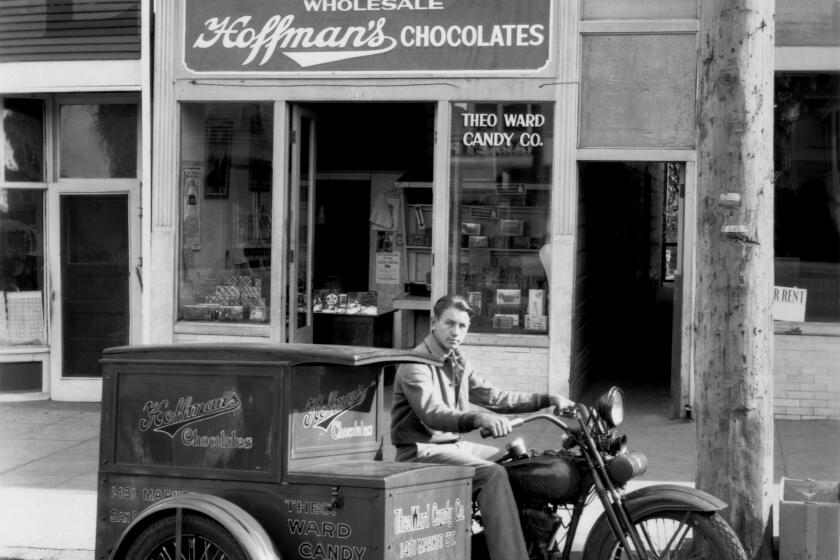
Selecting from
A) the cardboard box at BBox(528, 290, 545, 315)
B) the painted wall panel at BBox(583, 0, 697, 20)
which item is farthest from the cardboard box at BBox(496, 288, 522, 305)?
the painted wall panel at BBox(583, 0, 697, 20)

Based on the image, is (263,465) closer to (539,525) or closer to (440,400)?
(440,400)

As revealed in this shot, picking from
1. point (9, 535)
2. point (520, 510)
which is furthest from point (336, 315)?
point (520, 510)

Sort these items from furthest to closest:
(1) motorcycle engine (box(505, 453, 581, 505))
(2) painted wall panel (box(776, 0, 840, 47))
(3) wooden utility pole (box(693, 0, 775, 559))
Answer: (2) painted wall panel (box(776, 0, 840, 47)) < (3) wooden utility pole (box(693, 0, 775, 559)) < (1) motorcycle engine (box(505, 453, 581, 505))

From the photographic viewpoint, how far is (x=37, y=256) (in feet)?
39.4

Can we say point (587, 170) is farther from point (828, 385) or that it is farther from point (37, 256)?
point (37, 256)

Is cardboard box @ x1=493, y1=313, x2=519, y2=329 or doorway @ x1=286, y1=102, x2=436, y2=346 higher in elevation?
doorway @ x1=286, y1=102, x2=436, y2=346

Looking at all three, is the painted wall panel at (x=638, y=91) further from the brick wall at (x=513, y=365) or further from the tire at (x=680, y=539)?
the tire at (x=680, y=539)

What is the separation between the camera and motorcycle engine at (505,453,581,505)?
5363 millimetres

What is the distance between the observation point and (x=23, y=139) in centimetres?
1188

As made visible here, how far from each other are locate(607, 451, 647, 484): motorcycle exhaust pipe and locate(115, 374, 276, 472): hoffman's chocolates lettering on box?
1569 millimetres

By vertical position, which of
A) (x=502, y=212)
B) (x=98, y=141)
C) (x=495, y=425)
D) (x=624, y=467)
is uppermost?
(x=98, y=141)

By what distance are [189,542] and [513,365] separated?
617 centimetres

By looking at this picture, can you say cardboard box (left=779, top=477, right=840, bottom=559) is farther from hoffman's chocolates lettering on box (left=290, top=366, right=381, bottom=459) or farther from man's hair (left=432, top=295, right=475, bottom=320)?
hoffman's chocolates lettering on box (left=290, top=366, right=381, bottom=459)

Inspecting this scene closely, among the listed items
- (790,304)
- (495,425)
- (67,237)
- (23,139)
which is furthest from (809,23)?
(23,139)
